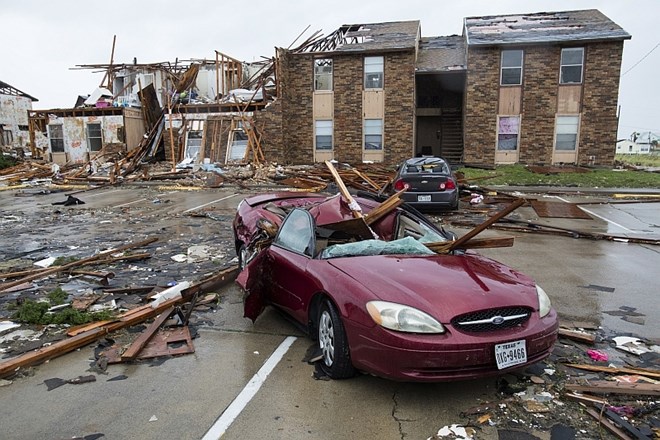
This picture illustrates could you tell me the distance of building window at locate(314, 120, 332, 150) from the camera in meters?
26.7

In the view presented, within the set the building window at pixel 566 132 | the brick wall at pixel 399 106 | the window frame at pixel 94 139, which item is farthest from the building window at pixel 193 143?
the building window at pixel 566 132

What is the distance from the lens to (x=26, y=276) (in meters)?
6.87

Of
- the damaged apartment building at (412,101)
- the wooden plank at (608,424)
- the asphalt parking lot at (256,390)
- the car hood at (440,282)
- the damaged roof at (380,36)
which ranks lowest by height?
the asphalt parking lot at (256,390)

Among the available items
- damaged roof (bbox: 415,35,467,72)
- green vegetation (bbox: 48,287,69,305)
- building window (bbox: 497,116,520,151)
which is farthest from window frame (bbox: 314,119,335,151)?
green vegetation (bbox: 48,287,69,305)

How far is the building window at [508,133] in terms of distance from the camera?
2458 cm

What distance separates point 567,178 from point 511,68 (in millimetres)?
6720

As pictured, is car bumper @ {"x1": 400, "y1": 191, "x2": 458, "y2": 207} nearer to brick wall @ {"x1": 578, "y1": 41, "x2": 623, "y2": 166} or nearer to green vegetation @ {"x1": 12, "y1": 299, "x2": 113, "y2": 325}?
green vegetation @ {"x1": 12, "y1": 299, "x2": 113, "y2": 325}

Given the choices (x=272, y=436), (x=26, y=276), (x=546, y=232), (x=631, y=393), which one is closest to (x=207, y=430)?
(x=272, y=436)

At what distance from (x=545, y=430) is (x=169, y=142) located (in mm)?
26833

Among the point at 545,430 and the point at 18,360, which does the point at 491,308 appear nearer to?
the point at 545,430

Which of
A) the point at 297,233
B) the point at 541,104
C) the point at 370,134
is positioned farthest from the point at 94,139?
the point at 297,233

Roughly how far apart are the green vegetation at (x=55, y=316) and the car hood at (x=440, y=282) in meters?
2.77

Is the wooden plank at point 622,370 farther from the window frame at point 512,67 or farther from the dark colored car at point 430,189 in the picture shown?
the window frame at point 512,67

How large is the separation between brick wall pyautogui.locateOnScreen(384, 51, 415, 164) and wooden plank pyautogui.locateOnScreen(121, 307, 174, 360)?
21.3 meters
